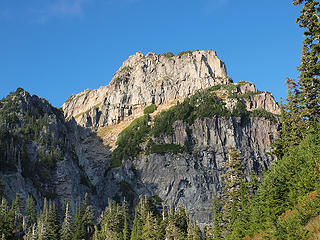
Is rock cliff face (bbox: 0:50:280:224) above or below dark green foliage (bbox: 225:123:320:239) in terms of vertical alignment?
above

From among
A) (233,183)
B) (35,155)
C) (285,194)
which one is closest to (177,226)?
(233,183)

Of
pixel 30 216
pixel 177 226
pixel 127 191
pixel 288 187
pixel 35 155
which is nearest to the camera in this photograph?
pixel 288 187

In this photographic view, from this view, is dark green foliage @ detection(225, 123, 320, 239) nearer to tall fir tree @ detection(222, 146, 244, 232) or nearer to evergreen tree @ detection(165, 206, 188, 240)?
tall fir tree @ detection(222, 146, 244, 232)

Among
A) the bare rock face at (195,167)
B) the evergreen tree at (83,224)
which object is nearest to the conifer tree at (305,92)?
the evergreen tree at (83,224)

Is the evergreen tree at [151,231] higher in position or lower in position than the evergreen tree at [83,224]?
lower

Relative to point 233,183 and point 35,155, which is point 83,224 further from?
point 35,155

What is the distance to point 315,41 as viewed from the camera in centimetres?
4566

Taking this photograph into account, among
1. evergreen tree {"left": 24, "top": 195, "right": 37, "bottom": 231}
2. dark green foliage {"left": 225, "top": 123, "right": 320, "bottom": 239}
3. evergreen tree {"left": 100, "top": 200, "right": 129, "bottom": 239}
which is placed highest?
evergreen tree {"left": 24, "top": 195, "right": 37, "bottom": 231}

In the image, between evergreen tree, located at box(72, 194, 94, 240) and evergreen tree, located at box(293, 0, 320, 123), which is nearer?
evergreen tree, located at box(293, 0, 320, 123)

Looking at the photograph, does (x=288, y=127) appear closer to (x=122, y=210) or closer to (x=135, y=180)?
(x=122, y=210)

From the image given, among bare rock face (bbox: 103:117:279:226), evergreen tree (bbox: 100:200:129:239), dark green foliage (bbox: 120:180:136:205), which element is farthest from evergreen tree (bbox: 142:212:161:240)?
dark green foliage (bbox: 120:180:136:205)

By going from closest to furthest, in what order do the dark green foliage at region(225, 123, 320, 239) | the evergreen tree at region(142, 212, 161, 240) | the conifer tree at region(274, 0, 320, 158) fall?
the dark green foliage at region(225, 123, 320, 239) < the conifer tree at region(274, 0, 320, 158) < the evergreen tree at region(142, 212, 161, 240)

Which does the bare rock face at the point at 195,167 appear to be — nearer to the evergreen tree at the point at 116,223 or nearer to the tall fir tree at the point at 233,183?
the evergreen tree at the point at 116,223

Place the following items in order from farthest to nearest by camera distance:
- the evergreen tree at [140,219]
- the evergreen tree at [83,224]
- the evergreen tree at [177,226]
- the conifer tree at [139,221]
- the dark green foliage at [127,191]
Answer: the dark green foliage at [127,191], the evergreen tree at [83,224], the evergreen tree at [140,219], the conifer tree at [139,221], the evergreen tree at [177,226]
